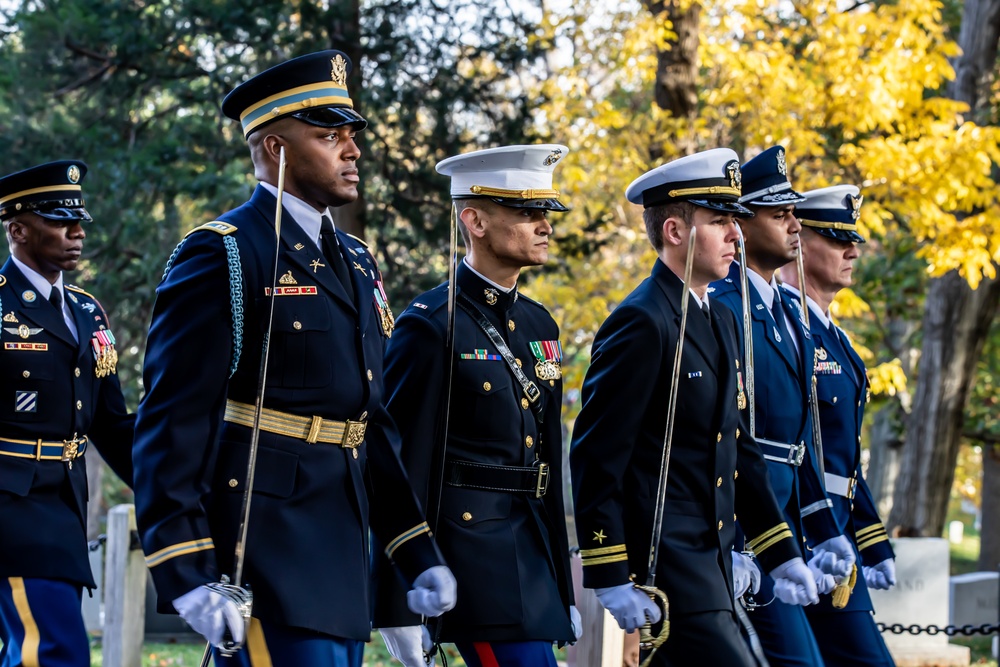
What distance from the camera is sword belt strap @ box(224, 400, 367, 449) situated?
3674 millimetres

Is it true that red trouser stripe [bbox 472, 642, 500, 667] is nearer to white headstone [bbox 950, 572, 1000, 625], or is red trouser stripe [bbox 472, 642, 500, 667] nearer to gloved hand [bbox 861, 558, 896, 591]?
gloved hand [bbox 861, 558, 896, 591]

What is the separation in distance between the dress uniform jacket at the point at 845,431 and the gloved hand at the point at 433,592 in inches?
103

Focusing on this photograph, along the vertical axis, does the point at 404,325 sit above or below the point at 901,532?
above

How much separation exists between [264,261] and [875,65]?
868 centimetres

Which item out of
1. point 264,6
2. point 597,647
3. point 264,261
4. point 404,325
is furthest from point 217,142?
point 264,261

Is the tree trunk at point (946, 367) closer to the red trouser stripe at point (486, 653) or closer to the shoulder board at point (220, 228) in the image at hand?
the red trouser stripe at point (486, 653)

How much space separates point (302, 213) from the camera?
13.0 ft

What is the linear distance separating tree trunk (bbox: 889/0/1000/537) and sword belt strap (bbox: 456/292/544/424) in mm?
11423

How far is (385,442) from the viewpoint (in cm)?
408

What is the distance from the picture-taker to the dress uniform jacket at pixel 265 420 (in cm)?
345

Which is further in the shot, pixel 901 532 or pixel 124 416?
pixel 901 532

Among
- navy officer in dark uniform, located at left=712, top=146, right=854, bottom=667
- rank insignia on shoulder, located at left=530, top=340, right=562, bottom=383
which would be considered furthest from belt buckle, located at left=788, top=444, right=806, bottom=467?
rank insignia on shoulder, located at left=530, top=340, right=562, bottom=383

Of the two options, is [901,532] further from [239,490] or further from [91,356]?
[239,490]

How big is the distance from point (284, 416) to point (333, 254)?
0.51m
